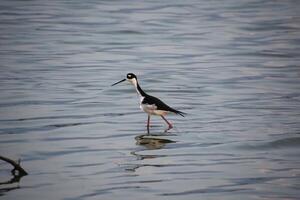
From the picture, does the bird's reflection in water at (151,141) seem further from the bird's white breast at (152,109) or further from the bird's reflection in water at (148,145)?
the bird's white breast at (152,109)

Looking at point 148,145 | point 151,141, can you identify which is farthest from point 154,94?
point 148,145

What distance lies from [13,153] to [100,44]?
19930 mm

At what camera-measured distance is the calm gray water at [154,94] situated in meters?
13.1

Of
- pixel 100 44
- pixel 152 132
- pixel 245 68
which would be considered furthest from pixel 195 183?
pixel 100 44

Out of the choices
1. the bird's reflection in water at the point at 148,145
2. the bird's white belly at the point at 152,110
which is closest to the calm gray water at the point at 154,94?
the bird's reflection in water at the point at 148,145

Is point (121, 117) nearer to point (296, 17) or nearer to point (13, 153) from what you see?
point (13, 153)

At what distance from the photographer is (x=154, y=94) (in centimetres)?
2381

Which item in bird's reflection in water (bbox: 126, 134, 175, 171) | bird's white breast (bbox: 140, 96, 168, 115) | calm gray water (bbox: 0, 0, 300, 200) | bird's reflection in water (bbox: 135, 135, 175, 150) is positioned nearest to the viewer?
calm gray water (bbox: 0, 0, 300, 200)

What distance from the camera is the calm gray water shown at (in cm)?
1310

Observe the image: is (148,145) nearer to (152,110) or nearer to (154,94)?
(152,110)

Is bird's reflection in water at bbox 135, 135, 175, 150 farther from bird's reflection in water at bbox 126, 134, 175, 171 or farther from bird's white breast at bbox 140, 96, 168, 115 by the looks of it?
bird's white breast at bbox 140, 96, 168, 115

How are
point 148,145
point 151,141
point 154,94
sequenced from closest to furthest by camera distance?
point 148,145 < point 151,141 < point 154,94

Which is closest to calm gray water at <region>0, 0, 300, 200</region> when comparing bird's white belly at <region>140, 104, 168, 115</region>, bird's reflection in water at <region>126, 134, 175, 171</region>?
bird's reflection in water at <region>126, 134, 175, 171</region>

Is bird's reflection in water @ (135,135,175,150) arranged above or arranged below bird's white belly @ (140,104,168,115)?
below
